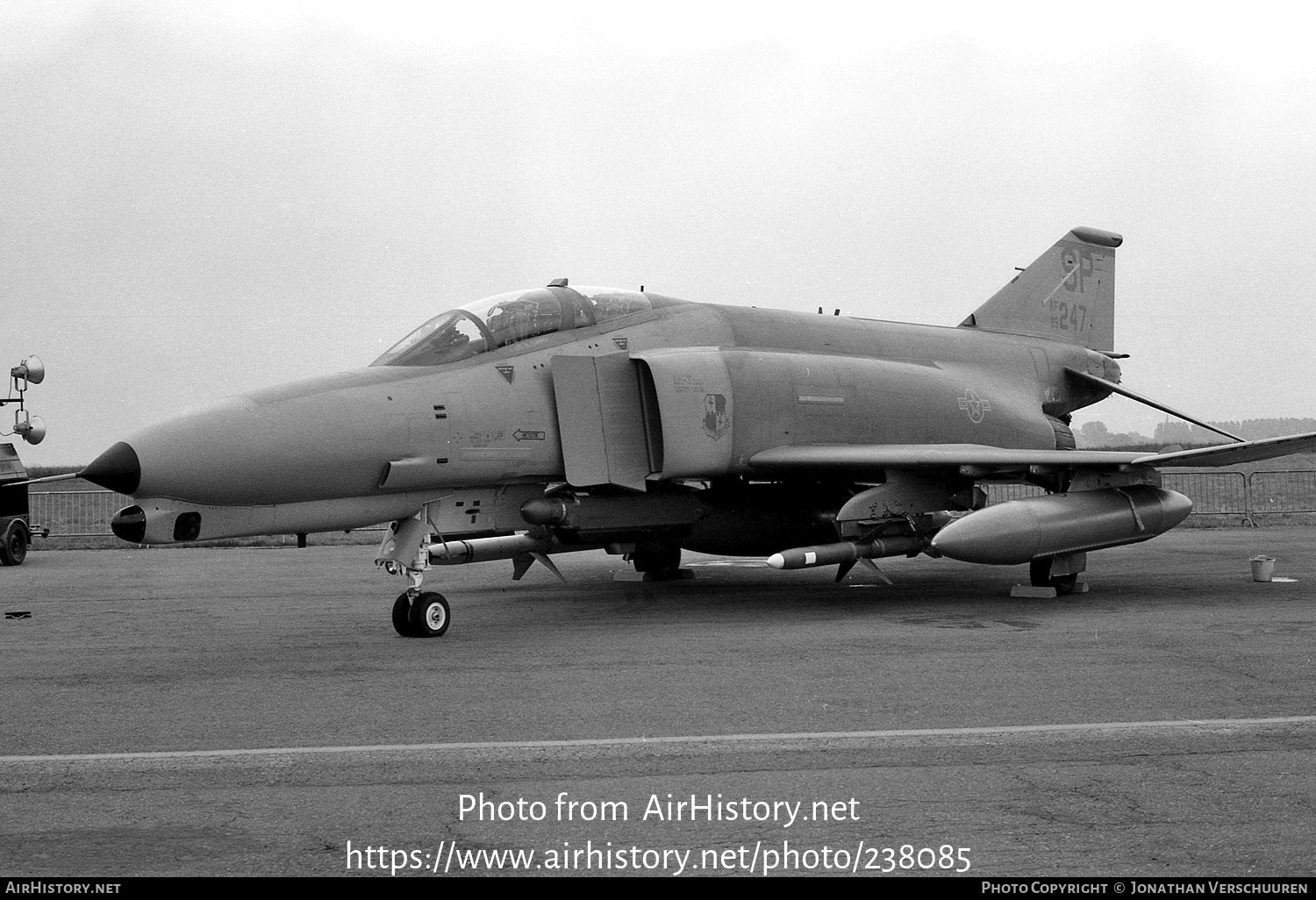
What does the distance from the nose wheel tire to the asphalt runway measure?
0.63 ft

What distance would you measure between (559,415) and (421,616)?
7.18ft

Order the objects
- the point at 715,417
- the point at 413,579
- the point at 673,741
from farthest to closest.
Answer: the point at 715,417 < the point at 413,579 < the point at 673,741

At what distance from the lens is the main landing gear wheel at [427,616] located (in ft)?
30.6

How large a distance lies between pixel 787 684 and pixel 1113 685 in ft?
5.93

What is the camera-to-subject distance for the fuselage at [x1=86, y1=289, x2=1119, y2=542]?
8391 mm

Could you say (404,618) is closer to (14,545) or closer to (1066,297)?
(1066,297)

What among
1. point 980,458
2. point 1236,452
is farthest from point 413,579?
point 1236,452

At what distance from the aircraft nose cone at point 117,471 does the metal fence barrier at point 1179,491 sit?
18171mm

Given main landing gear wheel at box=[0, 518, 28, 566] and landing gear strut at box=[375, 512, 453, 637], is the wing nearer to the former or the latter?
landing gear strut at box=[375, 512, 453, 637]

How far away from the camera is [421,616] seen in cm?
930

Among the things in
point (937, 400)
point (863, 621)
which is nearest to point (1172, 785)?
point (863, 621)

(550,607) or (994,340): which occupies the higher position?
(994,340)
